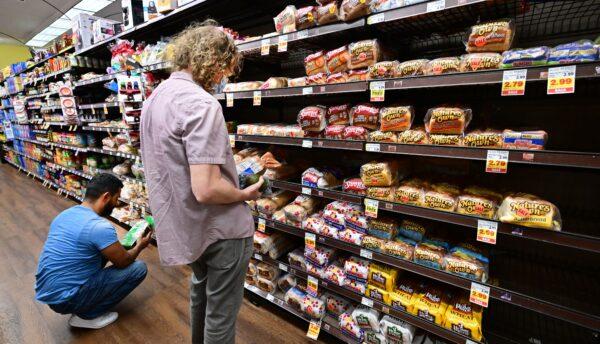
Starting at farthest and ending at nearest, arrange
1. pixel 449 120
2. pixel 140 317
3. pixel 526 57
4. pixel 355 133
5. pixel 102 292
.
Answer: pixel 140 317
pixel 102 292
pixel 355 133
pixel 449 120
pixel 526 57

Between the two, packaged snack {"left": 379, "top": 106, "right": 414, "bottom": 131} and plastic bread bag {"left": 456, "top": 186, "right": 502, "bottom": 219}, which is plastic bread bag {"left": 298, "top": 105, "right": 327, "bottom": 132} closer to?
packaged snack {"left": 379, "top": 106, "right": 414, "bottom": 131}

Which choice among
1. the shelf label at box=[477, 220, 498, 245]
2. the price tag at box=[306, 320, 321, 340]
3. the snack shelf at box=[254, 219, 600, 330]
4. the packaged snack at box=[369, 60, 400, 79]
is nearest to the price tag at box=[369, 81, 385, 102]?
the packaged snack at box=[369, 60, 400, 79]

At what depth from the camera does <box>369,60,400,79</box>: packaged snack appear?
148 centimetres

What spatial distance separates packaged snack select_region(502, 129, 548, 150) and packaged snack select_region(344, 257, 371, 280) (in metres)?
0.98

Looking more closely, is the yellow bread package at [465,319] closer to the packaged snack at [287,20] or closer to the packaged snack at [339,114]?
the packaged snack at [339,114]

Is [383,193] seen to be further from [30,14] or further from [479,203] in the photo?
[30,14]

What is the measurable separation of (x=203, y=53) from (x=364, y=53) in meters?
→ 0.88

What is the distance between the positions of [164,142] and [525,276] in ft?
6.31

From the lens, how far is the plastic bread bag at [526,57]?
1100 mm

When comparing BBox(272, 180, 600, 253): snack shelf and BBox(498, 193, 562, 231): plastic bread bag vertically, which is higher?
BBox(498, 193, 562, 231): plastic bread bag

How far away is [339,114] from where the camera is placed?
1779mm

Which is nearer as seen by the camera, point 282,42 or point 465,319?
point 465,319

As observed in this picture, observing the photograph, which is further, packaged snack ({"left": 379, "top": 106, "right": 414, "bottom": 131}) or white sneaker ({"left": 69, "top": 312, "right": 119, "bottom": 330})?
white sneaker ({"left": 69, "top": 312, "right": 119, "bottom": 330})

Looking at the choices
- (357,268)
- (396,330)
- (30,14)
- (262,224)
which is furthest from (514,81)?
(30,14)
